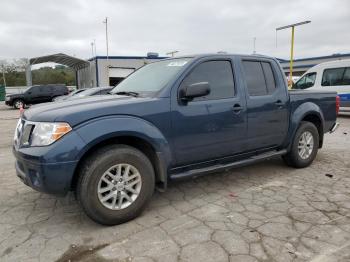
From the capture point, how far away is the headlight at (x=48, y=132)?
3123 millimetres

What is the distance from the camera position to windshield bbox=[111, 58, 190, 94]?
13.1 feet

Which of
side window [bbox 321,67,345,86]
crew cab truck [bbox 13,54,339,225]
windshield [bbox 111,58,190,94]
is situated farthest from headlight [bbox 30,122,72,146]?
side window [bbox 321,67,345,86]

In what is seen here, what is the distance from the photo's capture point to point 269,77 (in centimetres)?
495

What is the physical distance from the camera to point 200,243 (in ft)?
10.0

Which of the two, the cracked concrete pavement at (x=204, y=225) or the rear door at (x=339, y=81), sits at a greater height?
the rear door at (x=339, y=81)

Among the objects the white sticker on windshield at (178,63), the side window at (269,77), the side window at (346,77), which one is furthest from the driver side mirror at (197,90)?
the side window at (346,77)

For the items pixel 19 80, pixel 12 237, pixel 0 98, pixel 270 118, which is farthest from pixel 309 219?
pixel 19 80

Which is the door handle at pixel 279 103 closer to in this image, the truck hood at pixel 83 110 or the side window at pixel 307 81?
the truck hood at pixel 83 110

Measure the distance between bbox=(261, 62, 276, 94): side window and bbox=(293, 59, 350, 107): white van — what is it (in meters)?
9.21

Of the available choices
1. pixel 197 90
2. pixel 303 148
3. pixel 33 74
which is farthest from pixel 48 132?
pixel 33 74

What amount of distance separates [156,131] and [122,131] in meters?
0.42

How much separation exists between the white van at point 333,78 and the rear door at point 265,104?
30.0ft

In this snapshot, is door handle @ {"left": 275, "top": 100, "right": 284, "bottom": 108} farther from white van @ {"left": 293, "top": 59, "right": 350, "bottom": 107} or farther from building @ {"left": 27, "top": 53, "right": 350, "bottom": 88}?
building @ {"left": 27, "top": 53, "right": 350, "bottom": 88}

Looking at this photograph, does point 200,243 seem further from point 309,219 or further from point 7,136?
point 7,136
